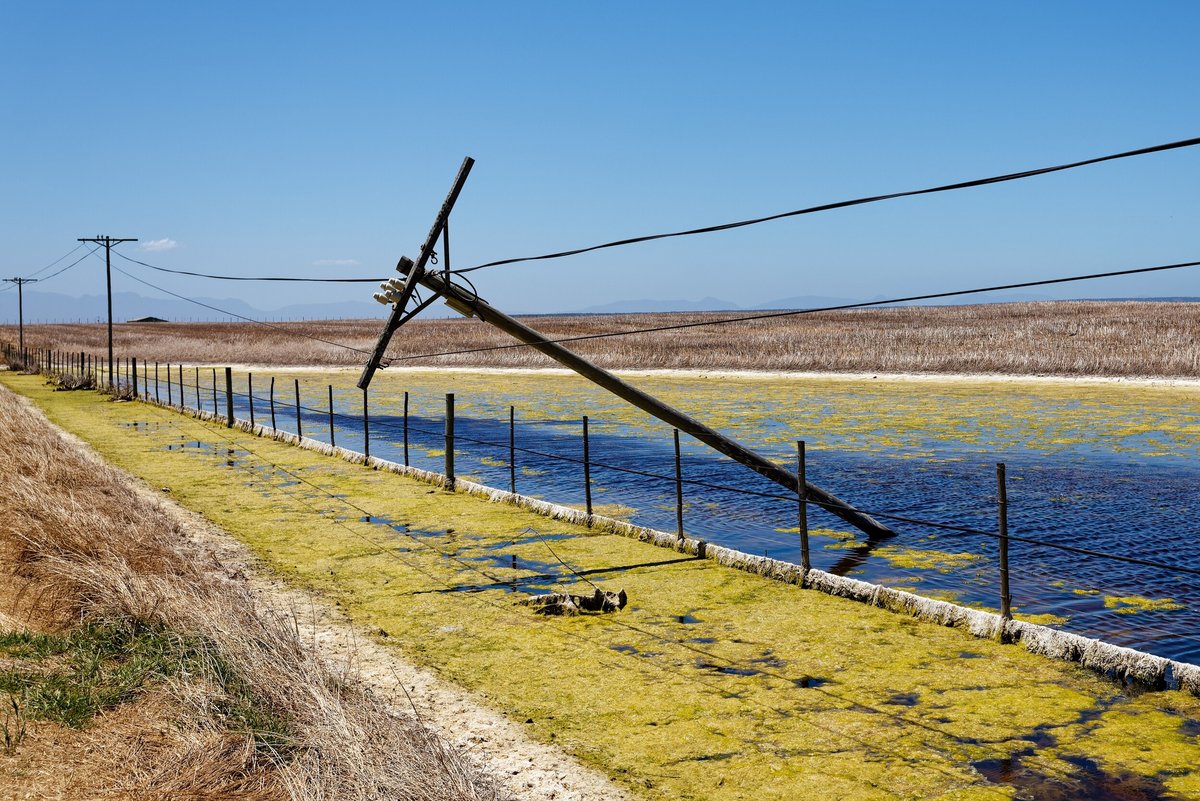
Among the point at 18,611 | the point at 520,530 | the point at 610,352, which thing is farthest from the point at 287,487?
the point at 610,352

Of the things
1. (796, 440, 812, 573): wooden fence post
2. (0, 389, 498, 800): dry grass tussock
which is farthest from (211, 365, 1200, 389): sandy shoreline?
(0, 389, 498, 800): dry grass tussock

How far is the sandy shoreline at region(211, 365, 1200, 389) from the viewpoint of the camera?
127 feet

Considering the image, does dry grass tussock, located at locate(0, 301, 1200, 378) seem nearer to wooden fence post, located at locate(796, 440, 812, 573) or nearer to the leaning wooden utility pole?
the leaning wooden utility pole

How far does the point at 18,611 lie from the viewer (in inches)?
338

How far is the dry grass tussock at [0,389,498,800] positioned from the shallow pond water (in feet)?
18.0

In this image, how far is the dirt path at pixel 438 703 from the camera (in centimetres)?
610

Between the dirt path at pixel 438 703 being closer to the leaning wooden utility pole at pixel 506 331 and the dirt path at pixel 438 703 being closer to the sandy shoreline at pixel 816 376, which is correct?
the leaning wooden utility pole at pixel 506 331

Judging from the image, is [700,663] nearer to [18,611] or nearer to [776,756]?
[776,756]

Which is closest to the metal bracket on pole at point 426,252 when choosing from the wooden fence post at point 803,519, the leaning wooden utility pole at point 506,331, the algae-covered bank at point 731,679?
the leaning wooden utility pole at point 506,331

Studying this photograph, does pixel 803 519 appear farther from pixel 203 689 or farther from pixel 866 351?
pixel 866 351

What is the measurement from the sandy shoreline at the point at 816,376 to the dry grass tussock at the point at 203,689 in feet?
122

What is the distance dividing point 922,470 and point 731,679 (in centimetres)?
1295

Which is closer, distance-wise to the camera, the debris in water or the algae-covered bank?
the algae-covered bank

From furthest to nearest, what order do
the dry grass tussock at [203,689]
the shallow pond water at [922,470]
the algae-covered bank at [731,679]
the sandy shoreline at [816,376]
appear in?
the sandy shoreline at [816,376] < the shallow pond water at [922,470] < the algae-covered bank at [731,679] < the dry grass tussock at [203,689]
